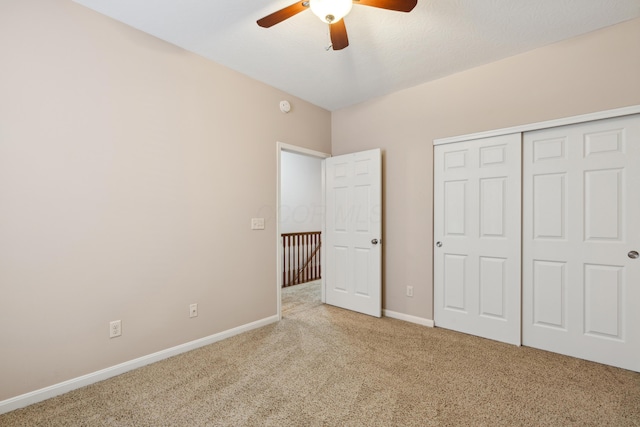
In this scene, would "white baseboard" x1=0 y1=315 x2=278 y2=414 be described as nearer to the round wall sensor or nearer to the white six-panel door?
the white six-panel door

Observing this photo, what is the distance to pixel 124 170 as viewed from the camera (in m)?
2.27

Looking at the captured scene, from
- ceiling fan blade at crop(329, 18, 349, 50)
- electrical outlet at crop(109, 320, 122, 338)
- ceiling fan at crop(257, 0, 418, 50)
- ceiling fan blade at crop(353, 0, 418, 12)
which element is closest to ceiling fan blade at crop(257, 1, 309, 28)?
ceiling fan at crop(257, 0, 418, 50)

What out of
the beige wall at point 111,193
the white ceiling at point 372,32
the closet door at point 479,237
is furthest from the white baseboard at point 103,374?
the white ceiling at point 372,32

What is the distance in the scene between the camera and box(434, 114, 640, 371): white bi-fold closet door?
2264 millimetres

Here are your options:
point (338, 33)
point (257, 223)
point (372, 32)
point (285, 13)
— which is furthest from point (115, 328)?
point (372, 32)

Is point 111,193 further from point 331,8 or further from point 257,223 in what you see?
point 331,8

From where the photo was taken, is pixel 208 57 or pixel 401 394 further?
pixel 208 57

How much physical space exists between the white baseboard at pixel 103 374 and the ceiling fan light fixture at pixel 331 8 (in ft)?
9.00

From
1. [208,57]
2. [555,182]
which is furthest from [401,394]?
[208,57]

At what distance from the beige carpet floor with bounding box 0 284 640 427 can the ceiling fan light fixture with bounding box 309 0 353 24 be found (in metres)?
2.35

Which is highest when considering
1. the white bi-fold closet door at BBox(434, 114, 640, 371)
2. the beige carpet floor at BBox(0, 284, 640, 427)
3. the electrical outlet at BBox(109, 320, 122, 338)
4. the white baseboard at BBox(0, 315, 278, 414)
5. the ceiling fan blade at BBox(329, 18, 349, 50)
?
the ceiling fan blade at BBox(329, 18, 349, 50)

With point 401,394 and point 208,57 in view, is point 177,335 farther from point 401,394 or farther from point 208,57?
point 208,57

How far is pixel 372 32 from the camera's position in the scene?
235 cm

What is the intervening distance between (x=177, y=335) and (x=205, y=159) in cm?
157
